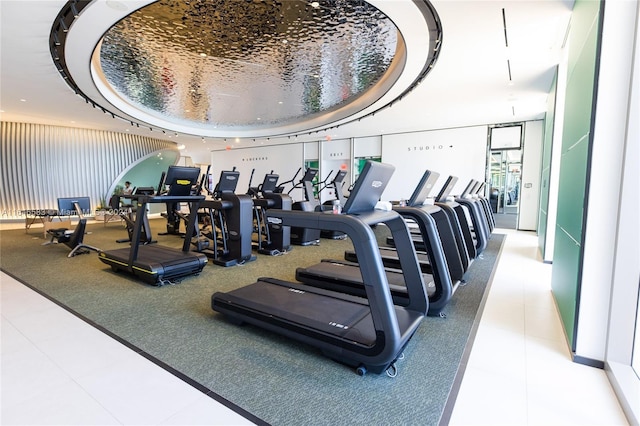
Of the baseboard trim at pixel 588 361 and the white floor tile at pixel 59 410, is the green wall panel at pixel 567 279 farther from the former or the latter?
the white floor tile at pixel 59 410

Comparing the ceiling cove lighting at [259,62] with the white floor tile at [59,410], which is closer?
the white floor tile at [59,410]

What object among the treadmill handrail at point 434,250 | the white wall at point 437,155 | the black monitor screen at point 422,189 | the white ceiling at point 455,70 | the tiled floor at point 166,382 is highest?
the white ceiling at point 455,70

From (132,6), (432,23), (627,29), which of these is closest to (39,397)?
(132,6)

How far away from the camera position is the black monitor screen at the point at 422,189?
10.7 ft

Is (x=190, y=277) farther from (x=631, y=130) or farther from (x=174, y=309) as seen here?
(x=631, y=130)

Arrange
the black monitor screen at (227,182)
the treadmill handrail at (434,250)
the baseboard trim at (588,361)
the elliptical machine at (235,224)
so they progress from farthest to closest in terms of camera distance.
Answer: the black monitor screen at (227,182) → the elliptical machine at (235,224) → the treadmill handrail at (434,250) → the baseboard trim at (588,361)

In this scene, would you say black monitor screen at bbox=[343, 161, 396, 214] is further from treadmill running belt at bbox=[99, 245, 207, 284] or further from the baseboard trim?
treadmill running belt at bbox=[99, 245, 207, 284]

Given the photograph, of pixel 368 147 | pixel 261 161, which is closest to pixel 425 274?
pixel 368 147

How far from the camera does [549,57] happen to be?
487cm

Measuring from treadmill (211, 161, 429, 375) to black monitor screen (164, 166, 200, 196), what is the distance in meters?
2.08

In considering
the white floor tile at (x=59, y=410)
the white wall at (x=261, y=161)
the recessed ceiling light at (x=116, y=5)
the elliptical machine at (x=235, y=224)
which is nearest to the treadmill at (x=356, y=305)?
the white floor tile at (x=59, y=410)

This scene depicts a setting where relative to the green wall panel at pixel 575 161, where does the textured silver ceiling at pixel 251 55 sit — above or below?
above

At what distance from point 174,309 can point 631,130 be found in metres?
4.19

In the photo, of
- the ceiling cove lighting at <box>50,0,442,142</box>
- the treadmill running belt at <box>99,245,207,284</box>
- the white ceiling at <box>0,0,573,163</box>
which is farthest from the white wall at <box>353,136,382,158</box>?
the treadmill running belt at <box>99,245,207,284</box>
